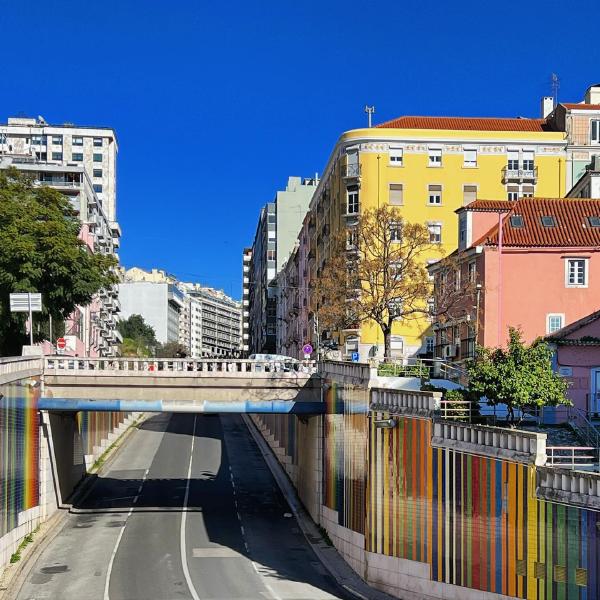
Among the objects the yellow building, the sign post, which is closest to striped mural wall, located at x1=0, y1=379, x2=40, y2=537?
the sign post

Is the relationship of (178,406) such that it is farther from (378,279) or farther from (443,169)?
(443,169)

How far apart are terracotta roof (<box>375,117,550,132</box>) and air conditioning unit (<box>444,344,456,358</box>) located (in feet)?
105

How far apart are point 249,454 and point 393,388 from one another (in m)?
45.3

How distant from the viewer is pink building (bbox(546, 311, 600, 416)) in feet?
134

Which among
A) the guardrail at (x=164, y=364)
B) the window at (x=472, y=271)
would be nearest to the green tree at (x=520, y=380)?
the window at (x=472, y=271)

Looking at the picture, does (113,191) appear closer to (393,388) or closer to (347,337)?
(347,337)

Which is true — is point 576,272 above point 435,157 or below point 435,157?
below

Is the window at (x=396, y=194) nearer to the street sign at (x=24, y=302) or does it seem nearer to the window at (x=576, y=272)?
the window at (x=576, y=272)

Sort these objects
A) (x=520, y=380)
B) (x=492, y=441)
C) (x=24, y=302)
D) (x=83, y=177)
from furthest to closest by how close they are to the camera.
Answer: (x=83, y=177), (x=24, y=302), (x=520, y=380), (x=492, y=441)

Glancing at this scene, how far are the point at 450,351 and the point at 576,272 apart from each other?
968cm

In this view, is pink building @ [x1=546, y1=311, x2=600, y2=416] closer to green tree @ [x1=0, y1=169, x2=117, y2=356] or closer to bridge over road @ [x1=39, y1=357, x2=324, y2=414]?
bridge over road @ [x1=39, y1=357, x2=324, y2=414]

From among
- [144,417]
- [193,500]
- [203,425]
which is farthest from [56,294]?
[144,417]

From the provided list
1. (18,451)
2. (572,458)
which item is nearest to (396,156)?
(18,451)

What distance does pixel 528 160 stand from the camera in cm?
8025
